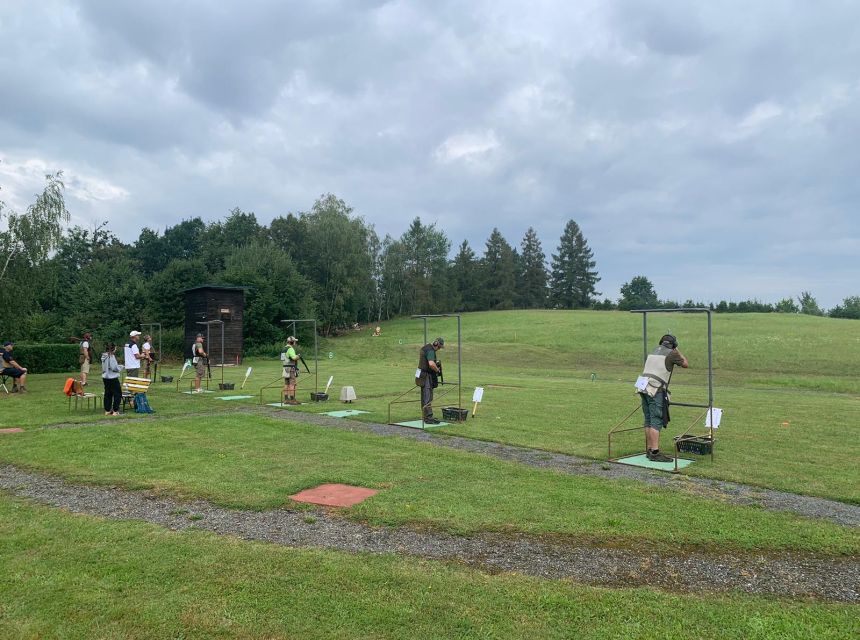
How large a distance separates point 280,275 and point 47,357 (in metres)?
22.5

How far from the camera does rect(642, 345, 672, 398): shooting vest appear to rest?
953 centimetres

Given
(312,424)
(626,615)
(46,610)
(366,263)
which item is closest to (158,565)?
(46,610)

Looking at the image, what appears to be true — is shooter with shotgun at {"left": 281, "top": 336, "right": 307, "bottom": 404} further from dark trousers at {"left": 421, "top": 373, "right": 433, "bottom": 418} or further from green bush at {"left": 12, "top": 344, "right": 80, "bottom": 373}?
green bush at {"left": 12, "top": 344, "right": 80, "bottom": 373}

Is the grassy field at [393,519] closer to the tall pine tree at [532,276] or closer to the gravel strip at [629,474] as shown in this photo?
the gravel strip at [629,474]

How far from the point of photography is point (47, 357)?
33250 millimetres

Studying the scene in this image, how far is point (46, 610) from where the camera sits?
14.3 feet

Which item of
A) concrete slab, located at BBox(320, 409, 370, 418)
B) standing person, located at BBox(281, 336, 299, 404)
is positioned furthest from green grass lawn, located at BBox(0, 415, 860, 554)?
standing person, located at BBox(281, 336, 299, 404)

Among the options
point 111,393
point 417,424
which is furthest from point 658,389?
point 111,393

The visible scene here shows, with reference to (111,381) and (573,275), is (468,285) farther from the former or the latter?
(111,381)

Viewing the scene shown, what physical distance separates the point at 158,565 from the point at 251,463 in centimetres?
422

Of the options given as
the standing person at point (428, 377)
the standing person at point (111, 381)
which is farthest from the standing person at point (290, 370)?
the standing person at point (428, 377)

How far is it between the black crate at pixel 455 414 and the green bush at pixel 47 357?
1102 inches

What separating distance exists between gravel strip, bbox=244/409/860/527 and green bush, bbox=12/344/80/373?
27.3m

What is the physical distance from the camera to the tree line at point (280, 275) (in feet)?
91.9
